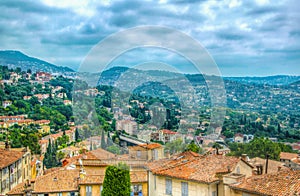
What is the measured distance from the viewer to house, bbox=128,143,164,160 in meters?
11.3

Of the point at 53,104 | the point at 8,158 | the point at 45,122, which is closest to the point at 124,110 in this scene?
the point at 8,158

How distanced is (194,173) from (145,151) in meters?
4.61

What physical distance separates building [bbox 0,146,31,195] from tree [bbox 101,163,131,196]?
9.04 metres

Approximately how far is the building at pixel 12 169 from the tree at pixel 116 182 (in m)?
9.04

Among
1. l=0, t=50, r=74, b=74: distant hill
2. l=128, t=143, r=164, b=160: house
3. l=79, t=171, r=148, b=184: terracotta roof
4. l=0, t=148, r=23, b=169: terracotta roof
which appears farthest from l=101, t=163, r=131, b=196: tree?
l=0, t=50, r=74, b=74: distant hill

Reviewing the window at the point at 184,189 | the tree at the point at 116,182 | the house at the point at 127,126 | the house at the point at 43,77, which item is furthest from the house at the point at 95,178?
the house at the point at 43,77

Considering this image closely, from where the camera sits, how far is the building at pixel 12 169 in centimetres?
2258

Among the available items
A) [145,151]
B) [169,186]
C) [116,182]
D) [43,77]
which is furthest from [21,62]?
[145,151]

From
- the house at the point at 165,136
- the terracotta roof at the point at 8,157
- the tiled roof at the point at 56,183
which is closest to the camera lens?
the house at the point at 165,136

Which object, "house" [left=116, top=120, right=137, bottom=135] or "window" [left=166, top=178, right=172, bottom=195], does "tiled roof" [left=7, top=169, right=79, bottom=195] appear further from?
"house" [left=116, top=120, right=137, bottom=135]

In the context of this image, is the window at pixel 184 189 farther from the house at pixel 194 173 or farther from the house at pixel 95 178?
the house at pixel 95 178

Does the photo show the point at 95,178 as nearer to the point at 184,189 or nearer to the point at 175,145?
the point at 184,189

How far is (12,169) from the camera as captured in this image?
2425 cm

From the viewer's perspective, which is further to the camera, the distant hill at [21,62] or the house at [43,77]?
the distant hill at [21,62]
